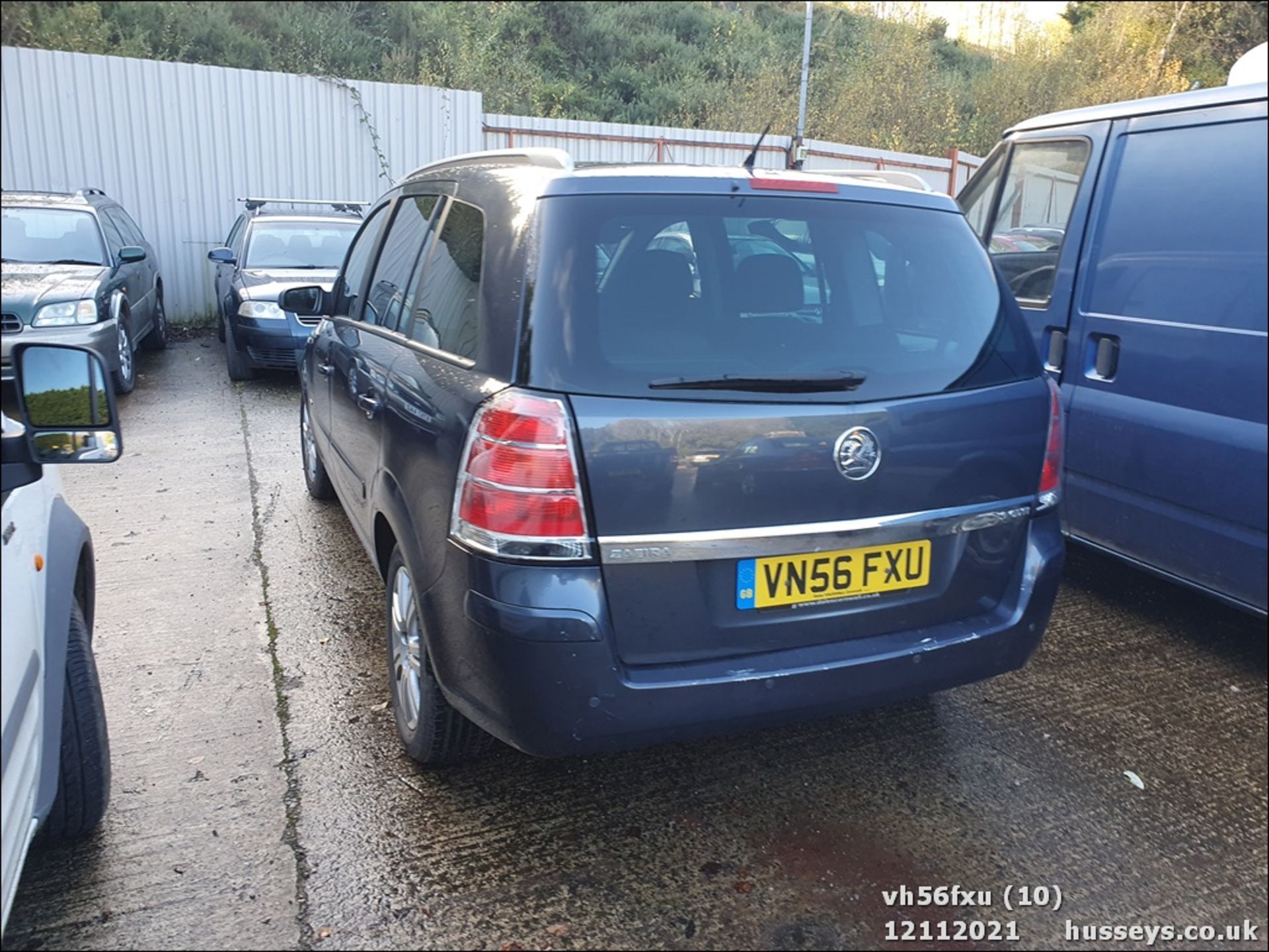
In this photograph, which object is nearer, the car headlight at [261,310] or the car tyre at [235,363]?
the car headlight at [261,310]

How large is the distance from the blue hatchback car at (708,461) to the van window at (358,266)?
4.33ft

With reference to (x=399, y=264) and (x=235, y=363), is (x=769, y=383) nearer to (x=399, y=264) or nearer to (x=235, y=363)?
(x=399, y=264)

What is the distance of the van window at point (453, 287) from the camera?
2646 millimetres

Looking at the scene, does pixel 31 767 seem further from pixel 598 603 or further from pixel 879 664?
pixel 879 664

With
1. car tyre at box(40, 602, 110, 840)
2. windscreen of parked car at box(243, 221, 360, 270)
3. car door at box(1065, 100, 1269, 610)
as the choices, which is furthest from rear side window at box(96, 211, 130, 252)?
car door at box(1065, 100, 1269, 610)

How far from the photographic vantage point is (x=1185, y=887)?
2.51 m

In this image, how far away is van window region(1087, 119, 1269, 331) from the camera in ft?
10.3

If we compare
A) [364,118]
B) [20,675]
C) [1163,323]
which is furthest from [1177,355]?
[364,118]

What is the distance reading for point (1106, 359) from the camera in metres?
3.76

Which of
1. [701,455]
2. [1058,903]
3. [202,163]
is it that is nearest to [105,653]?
[701,455]

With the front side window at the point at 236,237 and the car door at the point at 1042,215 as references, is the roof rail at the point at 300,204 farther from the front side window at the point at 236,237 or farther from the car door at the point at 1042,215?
the car door at the point at 1042,215

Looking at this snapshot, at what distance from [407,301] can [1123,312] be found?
264cm

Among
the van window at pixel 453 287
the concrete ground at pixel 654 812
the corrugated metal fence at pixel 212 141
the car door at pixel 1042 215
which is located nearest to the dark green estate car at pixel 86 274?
the corrugated metal fence at pixel 212 141

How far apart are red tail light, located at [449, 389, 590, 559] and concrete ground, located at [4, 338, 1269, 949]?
36.1 inches
